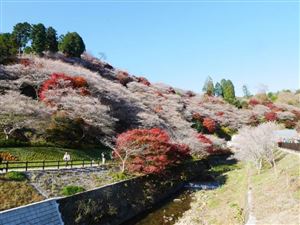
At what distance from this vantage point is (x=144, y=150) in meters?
32.9

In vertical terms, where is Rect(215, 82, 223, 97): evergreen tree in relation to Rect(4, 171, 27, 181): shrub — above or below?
above

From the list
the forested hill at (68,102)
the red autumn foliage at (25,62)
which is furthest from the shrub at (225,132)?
the red autumn foliage at (25,62)

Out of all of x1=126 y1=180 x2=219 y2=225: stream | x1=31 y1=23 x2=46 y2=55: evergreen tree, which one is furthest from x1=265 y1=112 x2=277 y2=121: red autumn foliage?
x1=31 y1=23 x2=46 y2=55: evergreen tree

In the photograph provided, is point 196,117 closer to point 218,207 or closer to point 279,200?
point 218,207

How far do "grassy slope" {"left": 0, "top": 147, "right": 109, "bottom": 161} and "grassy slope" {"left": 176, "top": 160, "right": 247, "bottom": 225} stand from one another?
13.1 meters

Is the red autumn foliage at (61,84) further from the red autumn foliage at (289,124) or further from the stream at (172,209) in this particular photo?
the red autumn foliage at (289,124)

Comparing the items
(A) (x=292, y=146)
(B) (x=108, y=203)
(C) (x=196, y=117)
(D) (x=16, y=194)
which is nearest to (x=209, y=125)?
(C) (x=196, y=117)

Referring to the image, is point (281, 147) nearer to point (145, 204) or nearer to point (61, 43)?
Answer: point (145, 204)

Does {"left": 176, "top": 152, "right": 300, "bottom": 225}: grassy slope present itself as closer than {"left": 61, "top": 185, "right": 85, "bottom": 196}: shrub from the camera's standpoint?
Yes

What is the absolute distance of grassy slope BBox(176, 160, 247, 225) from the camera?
76.3 ft

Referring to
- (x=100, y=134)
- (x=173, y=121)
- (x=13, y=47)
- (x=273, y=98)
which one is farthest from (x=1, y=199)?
(x=273, y=98)

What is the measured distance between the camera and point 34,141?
1396 inches

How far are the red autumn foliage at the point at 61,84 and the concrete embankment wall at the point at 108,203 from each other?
17809mm

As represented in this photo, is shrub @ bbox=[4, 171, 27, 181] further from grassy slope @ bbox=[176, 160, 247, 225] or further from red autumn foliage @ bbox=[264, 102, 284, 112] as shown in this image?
red autumn foliage @ bbox=[264, 102, 284, 112]
